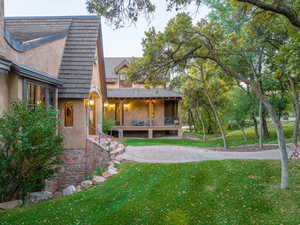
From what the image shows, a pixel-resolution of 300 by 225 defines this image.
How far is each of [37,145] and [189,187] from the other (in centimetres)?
459

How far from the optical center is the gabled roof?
10234mm

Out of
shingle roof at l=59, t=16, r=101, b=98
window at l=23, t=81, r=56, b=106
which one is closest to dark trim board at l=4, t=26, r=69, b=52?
shingle roof at l=59, t=16, r=101, b=98

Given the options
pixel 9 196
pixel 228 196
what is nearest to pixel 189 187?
pixel 228 196

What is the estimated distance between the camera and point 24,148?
588cm

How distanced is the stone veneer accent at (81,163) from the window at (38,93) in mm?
2681

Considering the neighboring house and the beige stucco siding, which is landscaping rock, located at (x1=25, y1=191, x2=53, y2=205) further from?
the neighboring house

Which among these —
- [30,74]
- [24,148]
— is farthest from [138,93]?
[24,148]

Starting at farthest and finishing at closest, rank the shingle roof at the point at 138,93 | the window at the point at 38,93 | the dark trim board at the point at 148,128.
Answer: the shingle roof at the point at 138,93, the dark trim board at the point at 148,128, the window at the point at 38,93

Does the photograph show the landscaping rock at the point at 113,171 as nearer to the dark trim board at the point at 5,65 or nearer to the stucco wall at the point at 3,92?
the stucco wall at the point at 3,92

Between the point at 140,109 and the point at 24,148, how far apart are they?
17424mm

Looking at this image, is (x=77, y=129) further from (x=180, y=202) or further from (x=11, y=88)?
(x=180, y=202)

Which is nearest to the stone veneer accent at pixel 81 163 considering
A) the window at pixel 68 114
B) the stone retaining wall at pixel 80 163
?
the stone retaining wall at pixel 80 163

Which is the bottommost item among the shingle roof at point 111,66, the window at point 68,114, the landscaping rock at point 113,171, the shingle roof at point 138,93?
the landscaping rock at point 113,171

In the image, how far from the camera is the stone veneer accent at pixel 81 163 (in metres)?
9.98
